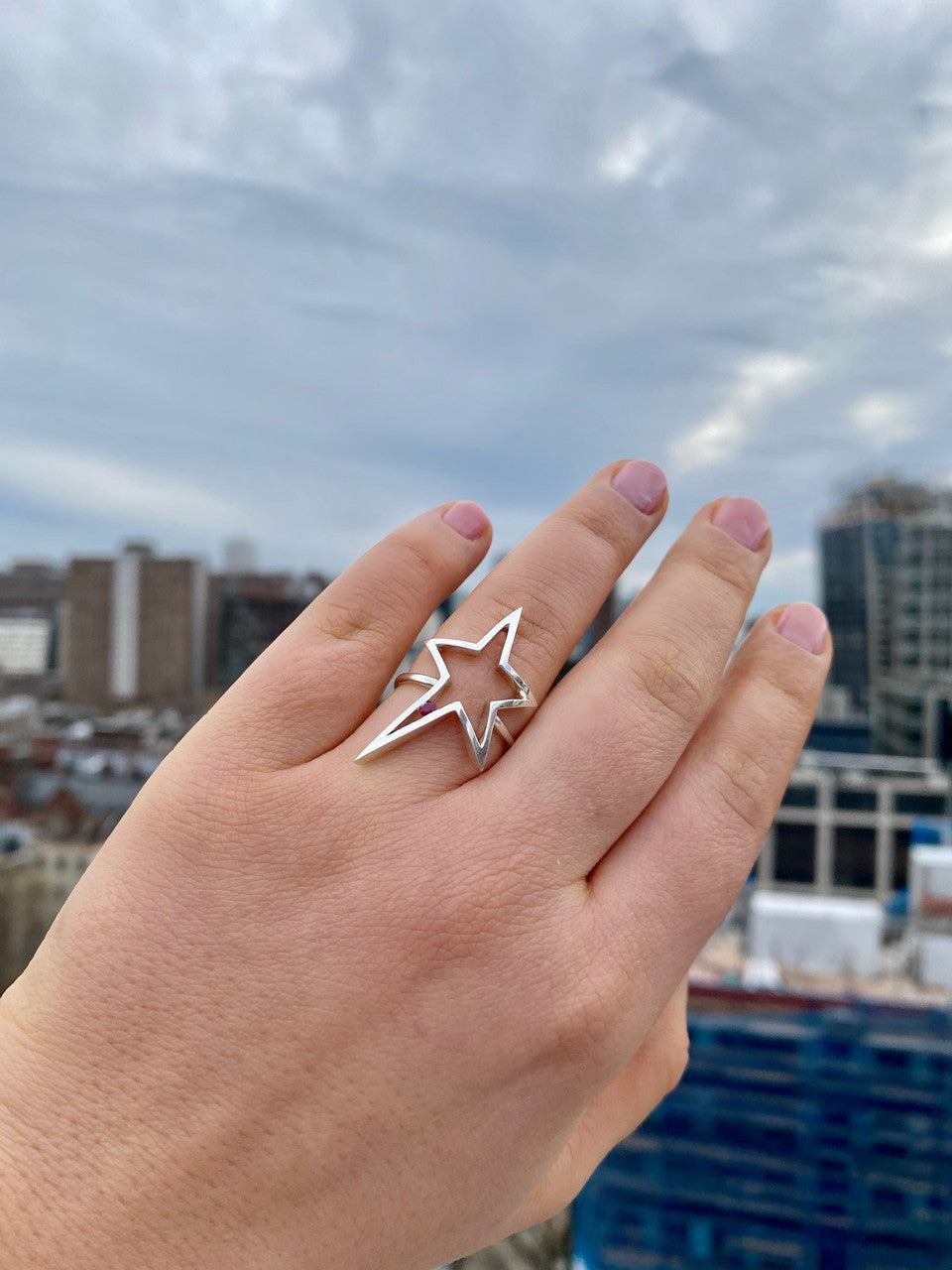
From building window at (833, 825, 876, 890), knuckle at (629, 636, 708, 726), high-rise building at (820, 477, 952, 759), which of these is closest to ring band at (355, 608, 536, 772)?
knuckle at (629, 636, 708, 726)

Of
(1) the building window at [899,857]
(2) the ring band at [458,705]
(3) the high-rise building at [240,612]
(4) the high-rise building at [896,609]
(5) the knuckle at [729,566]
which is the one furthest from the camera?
(4) the high-rise building at [896,609]

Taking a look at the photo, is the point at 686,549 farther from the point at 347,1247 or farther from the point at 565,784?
the point at 347,1247

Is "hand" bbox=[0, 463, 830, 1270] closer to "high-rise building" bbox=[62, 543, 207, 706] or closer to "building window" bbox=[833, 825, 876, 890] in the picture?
"high-rise building" bbox=[62, 543, 207, 706]

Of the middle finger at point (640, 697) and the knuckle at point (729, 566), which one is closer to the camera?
the middle finger at point (640, 697)

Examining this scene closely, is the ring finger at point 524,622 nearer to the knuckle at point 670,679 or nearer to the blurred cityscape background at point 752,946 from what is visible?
the knuckle at point 670,679

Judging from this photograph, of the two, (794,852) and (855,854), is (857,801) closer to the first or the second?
(855,854)

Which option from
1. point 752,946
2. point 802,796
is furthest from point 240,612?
point 802,796

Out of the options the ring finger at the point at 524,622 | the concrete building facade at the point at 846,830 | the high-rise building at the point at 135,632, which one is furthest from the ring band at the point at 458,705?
the concrete building facade at the point at 846,830

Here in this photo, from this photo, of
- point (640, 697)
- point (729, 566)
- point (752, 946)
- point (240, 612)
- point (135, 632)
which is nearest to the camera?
point (640, 697)
